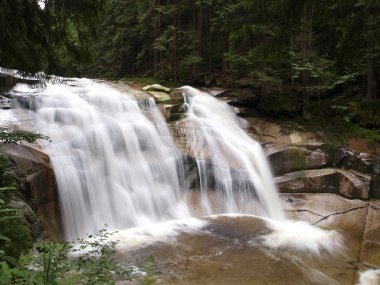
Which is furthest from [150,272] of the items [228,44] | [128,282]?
[228,44]

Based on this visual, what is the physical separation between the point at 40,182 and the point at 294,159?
7.91m

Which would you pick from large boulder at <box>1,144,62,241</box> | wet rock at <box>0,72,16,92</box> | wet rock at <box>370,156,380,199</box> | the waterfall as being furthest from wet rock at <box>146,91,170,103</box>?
wet rock at <box>370,156,380,199</box>

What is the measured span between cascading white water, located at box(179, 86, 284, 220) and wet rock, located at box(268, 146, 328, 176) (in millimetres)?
329

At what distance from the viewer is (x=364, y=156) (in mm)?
12023

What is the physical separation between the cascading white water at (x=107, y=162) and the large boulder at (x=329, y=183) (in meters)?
3.55

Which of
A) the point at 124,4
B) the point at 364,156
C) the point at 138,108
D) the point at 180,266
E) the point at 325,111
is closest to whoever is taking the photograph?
the point at 180,266

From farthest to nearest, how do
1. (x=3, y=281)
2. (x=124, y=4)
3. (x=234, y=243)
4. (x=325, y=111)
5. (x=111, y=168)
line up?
(x=124, y=4)
(x=325, y=111)
(x=111, y=168)
(x=234, y=243)
(x=3, y=281)

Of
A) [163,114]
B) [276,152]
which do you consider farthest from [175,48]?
[276,152]

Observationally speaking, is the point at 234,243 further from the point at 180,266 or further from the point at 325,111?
the point at 325,111

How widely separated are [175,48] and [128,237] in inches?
558

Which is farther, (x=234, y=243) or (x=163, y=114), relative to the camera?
(x=163, y=114)

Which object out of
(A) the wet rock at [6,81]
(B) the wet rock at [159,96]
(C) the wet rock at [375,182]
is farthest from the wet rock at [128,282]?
(B) the wet rock at [159,96]

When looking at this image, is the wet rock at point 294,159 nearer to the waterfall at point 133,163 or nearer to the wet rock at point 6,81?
the waterfall at point 133,163

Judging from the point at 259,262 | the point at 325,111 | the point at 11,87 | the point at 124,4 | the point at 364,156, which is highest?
the point at 124,4
